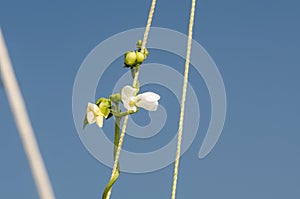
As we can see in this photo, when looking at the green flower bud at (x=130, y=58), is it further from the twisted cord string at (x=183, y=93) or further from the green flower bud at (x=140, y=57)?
the twisted cord string at (x=183, y=93)

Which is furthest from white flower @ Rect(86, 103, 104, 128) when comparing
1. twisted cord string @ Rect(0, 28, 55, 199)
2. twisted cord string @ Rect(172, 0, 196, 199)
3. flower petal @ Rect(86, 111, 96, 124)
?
twisted cord string @ Rect(0, 28, 55, 199)

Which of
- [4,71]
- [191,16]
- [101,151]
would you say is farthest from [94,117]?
[4,71]

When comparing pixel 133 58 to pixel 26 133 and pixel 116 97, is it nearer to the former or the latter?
pixel 116 97

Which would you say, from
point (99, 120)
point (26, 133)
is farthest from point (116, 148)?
point (26, 133)

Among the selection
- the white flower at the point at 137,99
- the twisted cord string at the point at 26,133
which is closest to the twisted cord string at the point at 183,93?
the white flower at the point at 137,99

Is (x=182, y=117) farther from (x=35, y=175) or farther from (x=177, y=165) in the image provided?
(x=35, y=175)

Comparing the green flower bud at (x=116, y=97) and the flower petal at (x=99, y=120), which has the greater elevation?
the green flower bud at (x=116, y=97)
